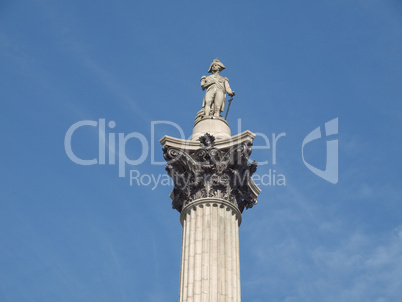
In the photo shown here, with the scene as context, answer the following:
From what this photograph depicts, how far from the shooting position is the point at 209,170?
29891 mm

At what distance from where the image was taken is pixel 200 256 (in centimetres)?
2748

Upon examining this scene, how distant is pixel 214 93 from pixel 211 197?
6.39 meters

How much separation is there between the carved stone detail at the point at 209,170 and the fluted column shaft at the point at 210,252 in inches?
21.0

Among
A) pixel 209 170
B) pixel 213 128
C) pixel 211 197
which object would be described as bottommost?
pixel 211 197

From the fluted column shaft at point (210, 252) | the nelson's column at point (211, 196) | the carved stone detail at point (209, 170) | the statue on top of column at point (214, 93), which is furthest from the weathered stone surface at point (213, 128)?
the fluted column shaft at point (210, 252)

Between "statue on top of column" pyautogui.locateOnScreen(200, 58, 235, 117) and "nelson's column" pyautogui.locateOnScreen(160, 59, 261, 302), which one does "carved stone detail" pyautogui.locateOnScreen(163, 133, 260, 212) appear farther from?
"statue on top of column" pyautogui.locateOnScreen(200, 58, 235, 117)

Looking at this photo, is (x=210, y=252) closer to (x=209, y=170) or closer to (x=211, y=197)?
(x=211, y=197)

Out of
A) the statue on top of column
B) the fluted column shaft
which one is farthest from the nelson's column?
the statue on top of column

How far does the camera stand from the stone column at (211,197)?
2742 cm

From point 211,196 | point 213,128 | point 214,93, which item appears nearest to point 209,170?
point 211,196

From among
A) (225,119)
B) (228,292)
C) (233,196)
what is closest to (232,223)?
(233,196)

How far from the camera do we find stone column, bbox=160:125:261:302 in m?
27.4

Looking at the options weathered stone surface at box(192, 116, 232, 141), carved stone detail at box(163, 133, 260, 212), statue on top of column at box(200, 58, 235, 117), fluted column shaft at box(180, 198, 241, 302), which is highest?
statue on top of column at box(200, 58, 235, 117)

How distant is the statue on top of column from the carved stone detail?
3.28 metres
